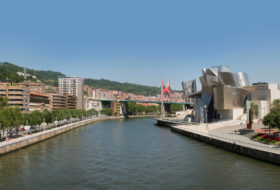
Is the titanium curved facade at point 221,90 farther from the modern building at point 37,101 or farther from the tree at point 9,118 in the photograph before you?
the modern building at point 37,101

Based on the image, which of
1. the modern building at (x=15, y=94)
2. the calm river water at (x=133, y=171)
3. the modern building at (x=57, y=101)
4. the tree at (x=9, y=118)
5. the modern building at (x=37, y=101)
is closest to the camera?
the calm river water at (x=133, y=171)

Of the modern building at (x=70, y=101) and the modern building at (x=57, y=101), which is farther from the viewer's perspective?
the modern building at (x=70, y=101)

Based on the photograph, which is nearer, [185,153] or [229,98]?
[185,153]

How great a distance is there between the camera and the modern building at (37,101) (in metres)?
122

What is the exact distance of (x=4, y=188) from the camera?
78.5 feet

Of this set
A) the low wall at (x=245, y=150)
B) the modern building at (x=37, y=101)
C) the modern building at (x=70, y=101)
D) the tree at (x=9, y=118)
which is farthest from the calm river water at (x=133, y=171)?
the modern building at (x=70, y=101)

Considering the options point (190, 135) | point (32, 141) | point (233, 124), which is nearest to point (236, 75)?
point (233, 124)

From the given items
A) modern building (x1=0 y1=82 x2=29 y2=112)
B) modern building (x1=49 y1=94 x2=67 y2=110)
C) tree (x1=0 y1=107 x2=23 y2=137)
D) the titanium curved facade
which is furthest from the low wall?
modern building (x1=49 y1=94 x2=67 y2=110)

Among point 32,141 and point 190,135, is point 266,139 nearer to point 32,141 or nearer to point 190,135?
point 190,135

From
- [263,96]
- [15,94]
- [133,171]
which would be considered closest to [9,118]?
[133,171]

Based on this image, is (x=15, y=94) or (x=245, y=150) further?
(x=15, y=94)

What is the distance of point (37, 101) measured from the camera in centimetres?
12812

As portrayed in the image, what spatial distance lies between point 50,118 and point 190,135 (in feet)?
133

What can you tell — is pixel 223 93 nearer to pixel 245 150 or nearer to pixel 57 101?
pixel 245 150
